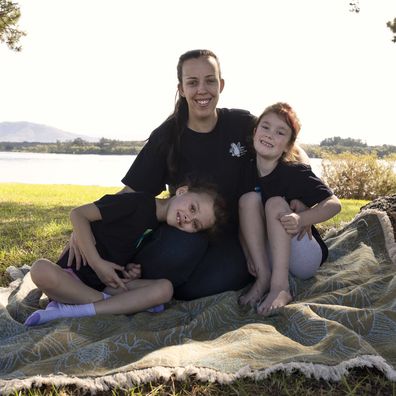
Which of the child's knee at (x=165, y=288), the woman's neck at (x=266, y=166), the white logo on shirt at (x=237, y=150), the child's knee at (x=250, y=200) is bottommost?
the child's knee at (x=165, y=288)

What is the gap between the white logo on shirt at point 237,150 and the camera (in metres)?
2.91

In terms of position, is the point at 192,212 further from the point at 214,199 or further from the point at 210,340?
the point at 210,340

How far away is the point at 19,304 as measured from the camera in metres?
2.63

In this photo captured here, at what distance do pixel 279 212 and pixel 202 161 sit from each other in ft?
1.86

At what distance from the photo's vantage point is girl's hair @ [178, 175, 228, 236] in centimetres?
260

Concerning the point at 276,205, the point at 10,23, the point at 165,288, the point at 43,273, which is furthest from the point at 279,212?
the point at 10,23

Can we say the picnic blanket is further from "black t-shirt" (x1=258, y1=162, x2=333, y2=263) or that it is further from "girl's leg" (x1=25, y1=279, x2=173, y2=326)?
"black t-shirt" (x1=258, y1=162, x2=333, y2=263)

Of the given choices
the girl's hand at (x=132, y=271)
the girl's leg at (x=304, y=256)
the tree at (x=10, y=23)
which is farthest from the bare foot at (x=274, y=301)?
the tree at (x=10, y=23)

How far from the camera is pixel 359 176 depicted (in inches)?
445

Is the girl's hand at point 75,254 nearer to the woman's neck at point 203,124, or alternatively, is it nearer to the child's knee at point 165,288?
the child's knee at point 165,288

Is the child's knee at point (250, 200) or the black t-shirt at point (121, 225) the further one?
the child's knee at point (250, 200)

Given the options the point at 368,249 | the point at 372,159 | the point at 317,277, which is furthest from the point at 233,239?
the point at 372,159

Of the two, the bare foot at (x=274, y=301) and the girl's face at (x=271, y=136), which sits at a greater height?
the girl's face at (x=271, y=136)

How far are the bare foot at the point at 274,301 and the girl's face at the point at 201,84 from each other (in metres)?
1.05
